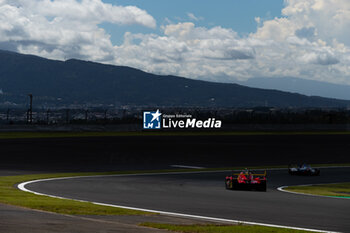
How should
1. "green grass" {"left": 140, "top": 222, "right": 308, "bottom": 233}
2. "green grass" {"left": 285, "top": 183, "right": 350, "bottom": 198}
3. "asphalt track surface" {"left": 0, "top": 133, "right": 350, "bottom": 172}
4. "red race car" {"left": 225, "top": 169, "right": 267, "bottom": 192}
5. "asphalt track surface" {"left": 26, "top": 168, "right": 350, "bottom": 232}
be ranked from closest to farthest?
"green grass" {"left": 140, "top": 222, "right": 308, "bottom": 233} → "asphalt track surface" {"left": 26, "top": 168, "right": 350, "bottom": 232} → "red race car" {"left": 225, "top": 169, "right": 267, "bottom": 192} → "green grass" {"left": 285, "top": 183, "right": 350, "bottom": 198} → "asphalt track surface" {"left": 0, "top": 133, "right": 350, "bottom": 172}

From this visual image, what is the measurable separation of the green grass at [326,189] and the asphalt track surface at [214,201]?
1.47 meters

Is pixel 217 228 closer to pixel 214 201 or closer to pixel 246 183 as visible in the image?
pixel 214 201

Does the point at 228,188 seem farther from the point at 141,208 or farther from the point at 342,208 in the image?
the point at 141,208

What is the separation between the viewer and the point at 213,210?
17.5 metres

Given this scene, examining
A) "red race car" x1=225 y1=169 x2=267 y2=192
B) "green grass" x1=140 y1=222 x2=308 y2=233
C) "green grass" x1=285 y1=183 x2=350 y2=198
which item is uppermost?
"green grass" x1=140 y1=222 x2=308 y2=233

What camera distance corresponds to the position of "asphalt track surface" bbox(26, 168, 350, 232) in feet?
52.1

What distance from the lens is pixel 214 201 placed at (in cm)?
2080

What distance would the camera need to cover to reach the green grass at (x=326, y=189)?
28266 millimetres

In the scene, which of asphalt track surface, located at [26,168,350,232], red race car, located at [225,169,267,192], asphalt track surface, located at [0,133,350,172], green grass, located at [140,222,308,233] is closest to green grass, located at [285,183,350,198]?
asphalt track surface, located at [26,168,350,232]

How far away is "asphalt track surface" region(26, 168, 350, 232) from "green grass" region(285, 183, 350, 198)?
1470 millimetres

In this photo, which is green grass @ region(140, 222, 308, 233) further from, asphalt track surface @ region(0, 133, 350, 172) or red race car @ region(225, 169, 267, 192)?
asphalt track surface @ region(0, 133, 350, 172)

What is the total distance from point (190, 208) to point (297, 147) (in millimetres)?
47095

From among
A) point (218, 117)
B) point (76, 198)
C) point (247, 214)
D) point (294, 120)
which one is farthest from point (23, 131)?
point (247, 214)

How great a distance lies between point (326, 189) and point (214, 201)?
1180 centimetres
